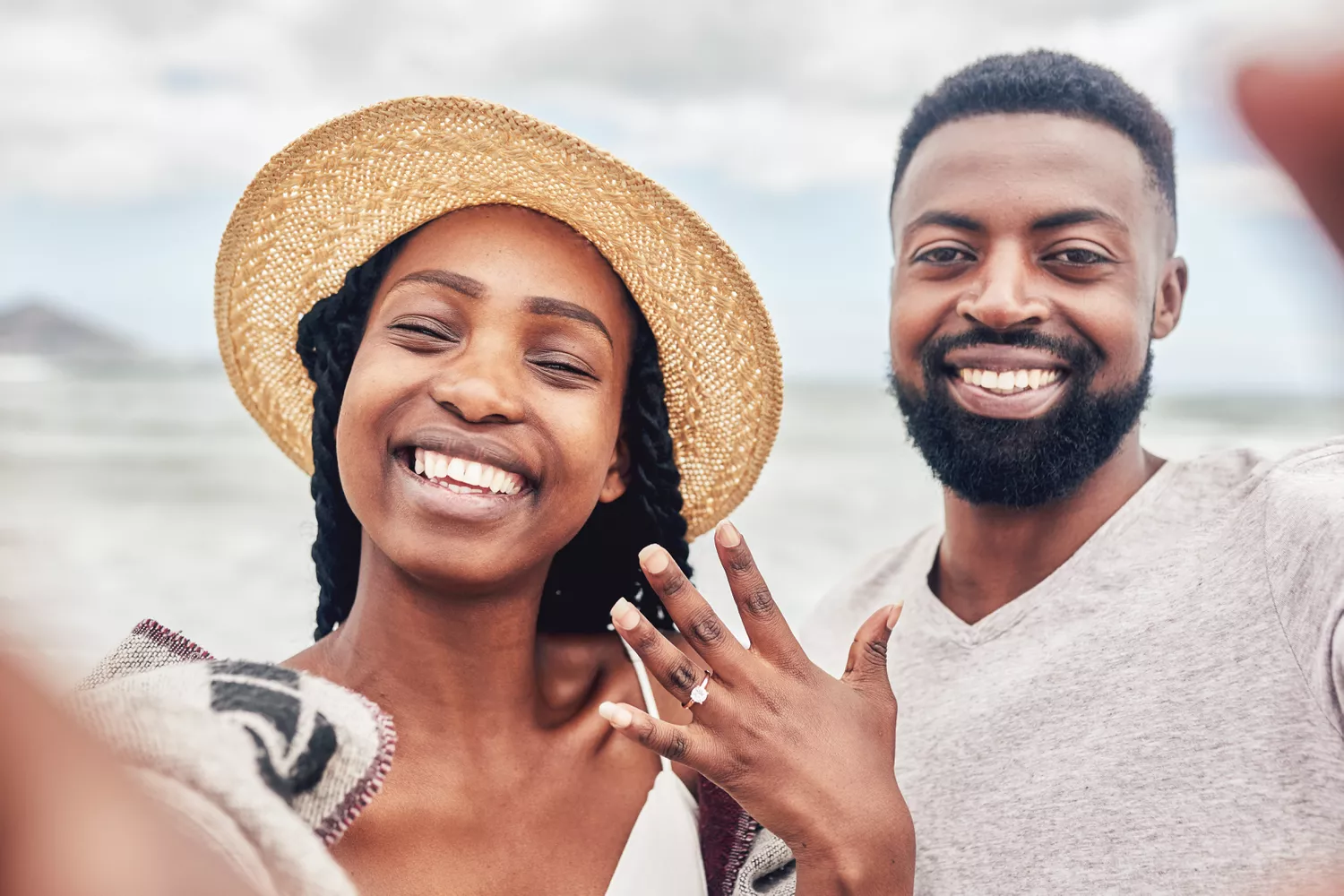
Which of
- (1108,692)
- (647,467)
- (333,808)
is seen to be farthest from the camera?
(647,467)

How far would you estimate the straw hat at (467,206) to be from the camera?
8.66 ft

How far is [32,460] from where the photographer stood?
15258mm

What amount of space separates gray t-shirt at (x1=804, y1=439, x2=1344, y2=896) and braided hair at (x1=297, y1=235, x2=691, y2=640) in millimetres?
825

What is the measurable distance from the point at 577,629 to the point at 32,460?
572 inches

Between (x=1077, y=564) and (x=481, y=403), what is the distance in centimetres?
167

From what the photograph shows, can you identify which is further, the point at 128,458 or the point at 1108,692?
the point at 128,458

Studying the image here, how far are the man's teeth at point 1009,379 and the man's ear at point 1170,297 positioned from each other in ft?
1.66

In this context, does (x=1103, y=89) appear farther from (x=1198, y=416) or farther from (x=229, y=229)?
(x=1198, y=416)

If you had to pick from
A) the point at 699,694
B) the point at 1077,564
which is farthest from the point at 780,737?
the point at 1077,564

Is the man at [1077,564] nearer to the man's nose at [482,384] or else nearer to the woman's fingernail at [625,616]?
the woman's fingernail at [625,616]

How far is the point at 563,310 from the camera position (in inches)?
103

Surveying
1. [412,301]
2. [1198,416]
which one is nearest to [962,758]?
[412,301]

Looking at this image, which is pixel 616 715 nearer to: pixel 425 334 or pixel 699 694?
pixel 699 694

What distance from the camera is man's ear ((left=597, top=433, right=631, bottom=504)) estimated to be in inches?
118
